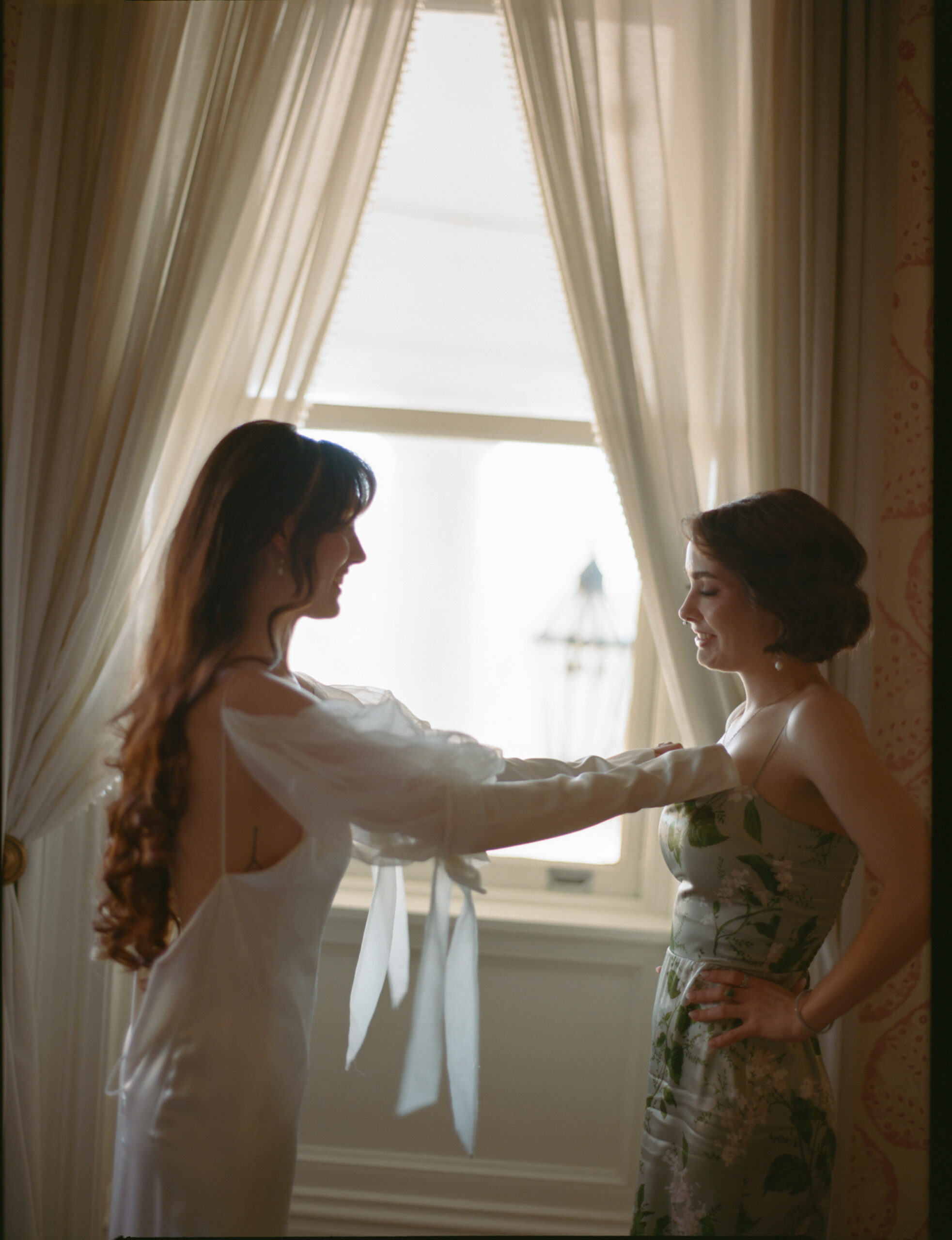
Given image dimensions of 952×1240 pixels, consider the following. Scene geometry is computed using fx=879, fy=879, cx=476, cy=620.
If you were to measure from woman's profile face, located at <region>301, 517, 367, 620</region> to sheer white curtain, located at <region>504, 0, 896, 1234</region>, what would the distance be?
0.69m

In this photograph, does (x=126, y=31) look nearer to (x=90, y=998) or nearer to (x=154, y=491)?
(x=154, y=491)

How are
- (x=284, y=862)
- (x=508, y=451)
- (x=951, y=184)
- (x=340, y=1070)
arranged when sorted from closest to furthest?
1. (x=284, y=862)
2. (x=951, y=184)
3. (x=340, y=1070)
4. (x=508, y=451)

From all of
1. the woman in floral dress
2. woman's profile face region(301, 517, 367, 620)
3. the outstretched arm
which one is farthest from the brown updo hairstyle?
woman's profile face region(301, 517, 367, 620)

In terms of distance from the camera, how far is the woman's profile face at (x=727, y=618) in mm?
1492

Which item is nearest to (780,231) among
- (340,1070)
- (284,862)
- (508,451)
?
(508,451)

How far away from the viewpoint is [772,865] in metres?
1.38

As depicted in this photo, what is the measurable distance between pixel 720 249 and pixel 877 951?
1.43 meters

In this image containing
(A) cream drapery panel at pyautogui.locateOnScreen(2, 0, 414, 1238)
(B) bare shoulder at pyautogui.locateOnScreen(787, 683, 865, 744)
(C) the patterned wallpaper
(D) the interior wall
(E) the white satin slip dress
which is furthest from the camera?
(D) the interior wall

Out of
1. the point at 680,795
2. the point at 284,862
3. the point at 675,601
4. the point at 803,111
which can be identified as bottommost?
the point at 284,862

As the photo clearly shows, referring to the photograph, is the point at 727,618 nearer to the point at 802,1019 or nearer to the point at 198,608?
the point at 802,1019

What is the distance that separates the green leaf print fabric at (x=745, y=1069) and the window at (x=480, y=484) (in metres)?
0.85

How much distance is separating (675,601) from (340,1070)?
4.47 feet

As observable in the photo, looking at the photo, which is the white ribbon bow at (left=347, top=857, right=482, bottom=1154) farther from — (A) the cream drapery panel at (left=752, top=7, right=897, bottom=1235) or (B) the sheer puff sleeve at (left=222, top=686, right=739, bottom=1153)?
(A) the cream drapery panel at (left=752, top=7, right=897, bottom=1235)

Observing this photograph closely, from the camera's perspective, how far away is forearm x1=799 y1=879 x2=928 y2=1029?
126cm
